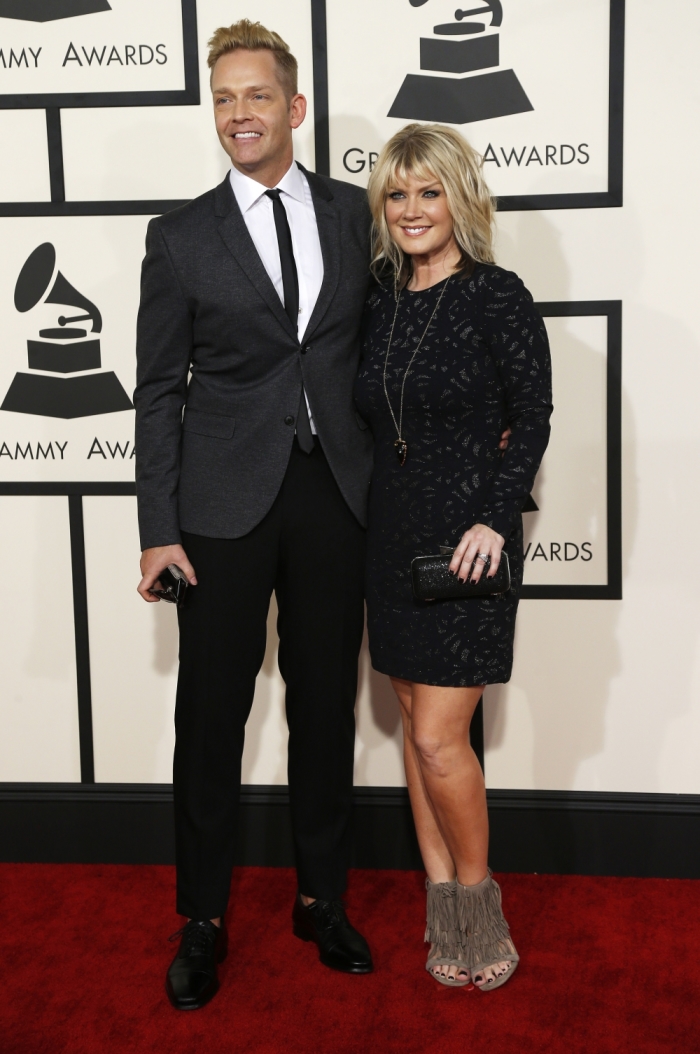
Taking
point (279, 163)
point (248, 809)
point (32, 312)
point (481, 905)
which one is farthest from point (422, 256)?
point (248, 809)

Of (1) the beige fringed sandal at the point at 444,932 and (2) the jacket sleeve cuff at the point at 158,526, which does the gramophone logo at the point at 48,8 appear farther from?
(1) the beige fringed sandal at the point at 444,932

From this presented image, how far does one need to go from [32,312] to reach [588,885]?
6.89 feet

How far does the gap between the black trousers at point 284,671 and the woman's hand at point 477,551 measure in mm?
281

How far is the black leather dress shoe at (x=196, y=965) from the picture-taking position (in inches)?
79.9

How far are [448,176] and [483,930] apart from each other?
158cm

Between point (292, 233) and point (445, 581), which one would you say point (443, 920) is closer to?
point (445, 581)

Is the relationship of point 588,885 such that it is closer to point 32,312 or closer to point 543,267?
point 543,267

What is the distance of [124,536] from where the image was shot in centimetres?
262

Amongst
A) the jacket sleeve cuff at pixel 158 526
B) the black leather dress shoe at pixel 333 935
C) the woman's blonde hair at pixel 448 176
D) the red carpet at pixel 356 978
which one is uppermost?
the woman's blonde hair at pixel 448 176

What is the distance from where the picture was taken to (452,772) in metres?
2.04

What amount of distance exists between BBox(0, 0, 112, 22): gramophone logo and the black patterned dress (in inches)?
44.6

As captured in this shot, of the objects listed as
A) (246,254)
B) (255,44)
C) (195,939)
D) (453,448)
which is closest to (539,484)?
(453,448)

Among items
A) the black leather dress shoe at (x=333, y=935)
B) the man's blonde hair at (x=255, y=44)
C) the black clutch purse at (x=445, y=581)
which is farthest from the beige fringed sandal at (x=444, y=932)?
the man's blonde hair at (x=255, y=44)

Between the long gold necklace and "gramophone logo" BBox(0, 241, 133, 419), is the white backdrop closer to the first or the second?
"gramophone logo" BBox(0, 241, 133, 419)
